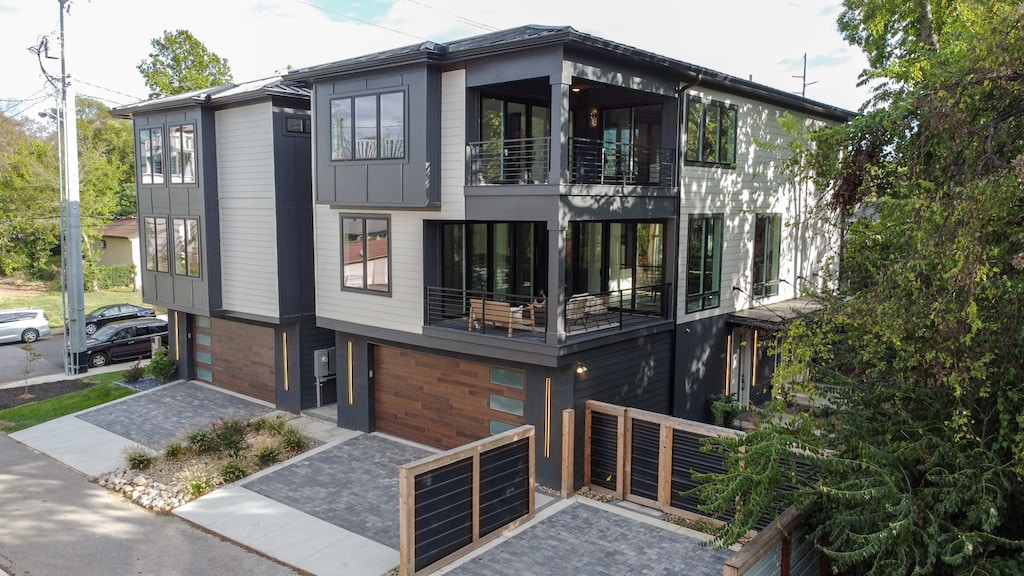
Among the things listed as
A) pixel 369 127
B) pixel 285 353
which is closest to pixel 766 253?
pixel 369 127

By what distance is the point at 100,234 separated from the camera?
4006 cm

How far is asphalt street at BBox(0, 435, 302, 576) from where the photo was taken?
1079cm

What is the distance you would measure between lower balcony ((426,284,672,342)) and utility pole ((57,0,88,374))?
14222mm

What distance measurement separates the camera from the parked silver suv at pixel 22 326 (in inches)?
1110

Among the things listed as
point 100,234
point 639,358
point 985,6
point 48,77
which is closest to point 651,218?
point 639,358

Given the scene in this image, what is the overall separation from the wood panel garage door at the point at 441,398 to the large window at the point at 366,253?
170 centimetres

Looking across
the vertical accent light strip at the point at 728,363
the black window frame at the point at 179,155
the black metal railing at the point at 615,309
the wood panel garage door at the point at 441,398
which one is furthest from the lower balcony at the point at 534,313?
the black window frame at the point at 179,155

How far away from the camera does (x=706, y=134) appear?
16.2m

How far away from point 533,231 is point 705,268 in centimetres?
430

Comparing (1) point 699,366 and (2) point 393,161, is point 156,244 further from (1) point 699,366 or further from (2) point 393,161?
(1) point 699,366

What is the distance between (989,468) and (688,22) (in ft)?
97.6

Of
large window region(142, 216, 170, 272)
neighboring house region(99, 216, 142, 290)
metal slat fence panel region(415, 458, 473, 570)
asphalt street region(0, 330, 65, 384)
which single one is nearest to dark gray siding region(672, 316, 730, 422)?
metal slat fence panel region(415, 458, 473, 570)

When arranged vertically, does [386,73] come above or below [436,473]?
above

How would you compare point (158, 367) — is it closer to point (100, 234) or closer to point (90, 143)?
point (100, 234)
